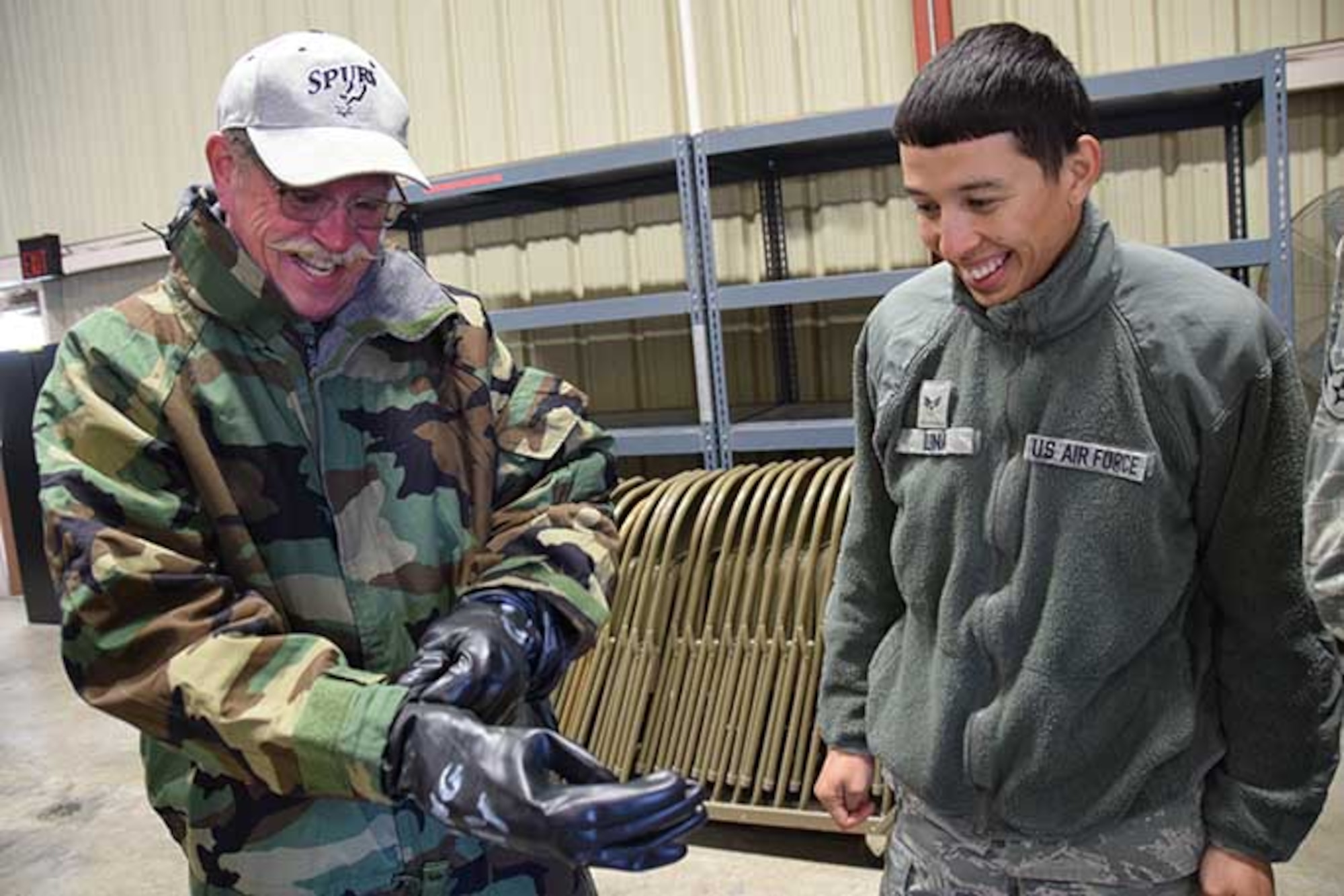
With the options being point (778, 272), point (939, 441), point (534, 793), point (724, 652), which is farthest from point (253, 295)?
point (778, 272)

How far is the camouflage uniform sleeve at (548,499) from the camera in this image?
1.14 metres

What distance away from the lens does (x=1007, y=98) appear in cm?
108

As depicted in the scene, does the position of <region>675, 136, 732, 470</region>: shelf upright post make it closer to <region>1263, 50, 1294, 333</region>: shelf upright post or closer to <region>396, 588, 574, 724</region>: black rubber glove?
<region>1263, 50, 1294, 333</region>: shelf upright post

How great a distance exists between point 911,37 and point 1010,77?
3200 millimetres

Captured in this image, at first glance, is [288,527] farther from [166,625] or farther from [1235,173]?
[1235,173]

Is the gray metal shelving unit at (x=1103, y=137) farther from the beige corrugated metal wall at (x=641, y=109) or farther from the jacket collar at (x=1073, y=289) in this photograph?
the jacket collar at (x=1073, y=289)

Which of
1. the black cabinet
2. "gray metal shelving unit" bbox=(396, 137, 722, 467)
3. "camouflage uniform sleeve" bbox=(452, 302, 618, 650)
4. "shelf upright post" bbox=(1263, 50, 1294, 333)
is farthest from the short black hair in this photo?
the black cabinet

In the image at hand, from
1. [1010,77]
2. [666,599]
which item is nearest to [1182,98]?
[666,599]

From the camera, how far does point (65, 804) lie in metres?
3.70

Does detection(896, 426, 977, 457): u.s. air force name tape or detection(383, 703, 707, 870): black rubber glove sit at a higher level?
detection(896, 426, 977, 457): u.s. air force name tape

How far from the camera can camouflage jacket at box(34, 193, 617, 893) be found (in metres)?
0.93

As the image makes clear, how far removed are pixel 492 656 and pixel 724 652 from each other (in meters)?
2.04

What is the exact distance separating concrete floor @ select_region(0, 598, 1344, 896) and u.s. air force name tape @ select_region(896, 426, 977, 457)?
5.69 ft

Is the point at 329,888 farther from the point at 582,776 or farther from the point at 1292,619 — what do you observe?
the point at 1292,619
